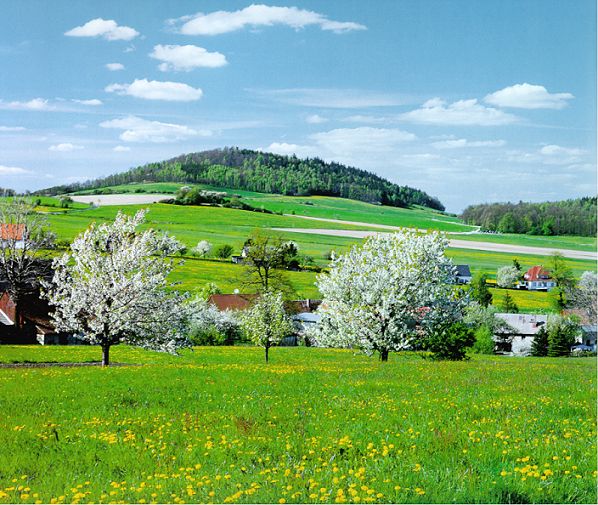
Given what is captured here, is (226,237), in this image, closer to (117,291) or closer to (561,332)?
(117,291)

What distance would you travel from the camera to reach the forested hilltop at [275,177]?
31.9 m

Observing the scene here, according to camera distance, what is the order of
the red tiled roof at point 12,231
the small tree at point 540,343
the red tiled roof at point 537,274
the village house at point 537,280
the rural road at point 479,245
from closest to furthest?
the red tiled roof at point 12,231, the rural road at point 479,245, the red tiled roof at point 537,274, the village house at point 537,280, the small tree at point 540,343

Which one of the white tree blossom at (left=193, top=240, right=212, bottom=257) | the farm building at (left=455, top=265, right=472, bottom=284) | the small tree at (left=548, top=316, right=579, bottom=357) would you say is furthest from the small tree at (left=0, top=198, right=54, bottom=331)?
the small tree at (left=548, top=316, right=579, bottom=357)

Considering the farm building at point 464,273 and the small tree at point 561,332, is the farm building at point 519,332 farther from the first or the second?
the farm building at point 464,273

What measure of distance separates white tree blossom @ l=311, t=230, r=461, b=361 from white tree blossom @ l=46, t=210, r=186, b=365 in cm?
688

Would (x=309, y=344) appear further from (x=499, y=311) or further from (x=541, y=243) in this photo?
(x=541, y=243)

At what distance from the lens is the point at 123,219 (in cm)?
2614

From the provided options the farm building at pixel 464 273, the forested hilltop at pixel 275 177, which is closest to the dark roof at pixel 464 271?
the farm building at pixel 464 273

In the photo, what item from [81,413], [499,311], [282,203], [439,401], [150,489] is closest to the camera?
[150,489]

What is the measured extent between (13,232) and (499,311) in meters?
39.6

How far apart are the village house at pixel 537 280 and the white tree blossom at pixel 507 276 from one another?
0.75 m

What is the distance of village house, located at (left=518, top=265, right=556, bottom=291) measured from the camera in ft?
151

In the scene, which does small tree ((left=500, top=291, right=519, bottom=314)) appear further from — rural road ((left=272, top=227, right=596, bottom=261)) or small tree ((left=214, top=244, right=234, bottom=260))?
small tree ((left=214, top=244, right=234, bottom=260))

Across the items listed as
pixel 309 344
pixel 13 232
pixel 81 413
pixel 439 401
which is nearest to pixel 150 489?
pixel 81 413
